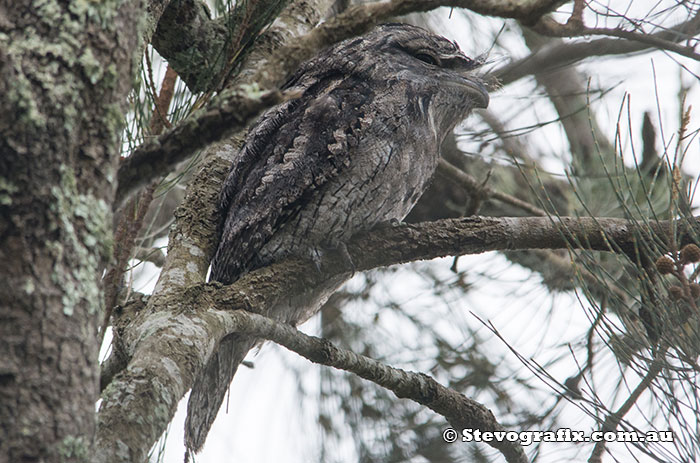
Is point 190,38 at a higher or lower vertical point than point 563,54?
lower

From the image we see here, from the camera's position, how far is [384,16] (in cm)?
105

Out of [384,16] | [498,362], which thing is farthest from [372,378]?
[498,362]

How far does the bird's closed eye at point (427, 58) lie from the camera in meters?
2.49

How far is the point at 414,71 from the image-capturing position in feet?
7.79

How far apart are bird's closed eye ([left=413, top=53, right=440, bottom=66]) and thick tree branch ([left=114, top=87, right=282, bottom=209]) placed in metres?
1.73

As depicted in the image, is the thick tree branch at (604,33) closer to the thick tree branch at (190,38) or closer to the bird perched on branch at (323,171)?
the bird perched on branch at (323,171)

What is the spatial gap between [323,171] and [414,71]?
1.86 ft

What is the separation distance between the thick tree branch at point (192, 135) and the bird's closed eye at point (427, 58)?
5.69 ft

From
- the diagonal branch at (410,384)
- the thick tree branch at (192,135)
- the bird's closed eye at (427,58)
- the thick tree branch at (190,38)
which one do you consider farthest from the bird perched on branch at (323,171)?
the thick tree branch at (192,135)

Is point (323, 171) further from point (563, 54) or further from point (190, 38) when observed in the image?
point (563, 54)

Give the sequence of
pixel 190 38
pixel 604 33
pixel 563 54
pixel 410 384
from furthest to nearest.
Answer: pixel 563 54 → pixel 190 38 → pixel 604 33 → pixel 410 384

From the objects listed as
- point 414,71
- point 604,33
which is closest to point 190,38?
point 414,71

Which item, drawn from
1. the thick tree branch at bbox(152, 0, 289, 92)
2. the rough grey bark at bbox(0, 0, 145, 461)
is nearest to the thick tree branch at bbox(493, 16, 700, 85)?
the thick tree branch at bbox(152, 0, 289, 92)

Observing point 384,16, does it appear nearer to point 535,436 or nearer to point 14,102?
point 14,102
